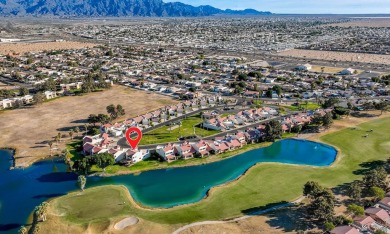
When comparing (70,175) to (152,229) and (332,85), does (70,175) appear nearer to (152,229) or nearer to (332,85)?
(152,229)

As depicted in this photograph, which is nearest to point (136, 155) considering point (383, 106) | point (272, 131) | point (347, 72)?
point (272, 131)

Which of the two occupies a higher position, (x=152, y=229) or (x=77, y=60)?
(x=77, y=60)

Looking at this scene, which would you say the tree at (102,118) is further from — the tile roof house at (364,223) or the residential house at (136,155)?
the tile roof house at (364,223)

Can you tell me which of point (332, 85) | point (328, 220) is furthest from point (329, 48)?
point (328, 220)

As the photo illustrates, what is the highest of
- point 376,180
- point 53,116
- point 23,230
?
point 53,116

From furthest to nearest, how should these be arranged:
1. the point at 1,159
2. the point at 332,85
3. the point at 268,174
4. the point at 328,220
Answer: the point at 332,85
the point at 1,159
the point at 268,174
the point at 328,220

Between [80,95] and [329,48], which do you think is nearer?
[80,95]

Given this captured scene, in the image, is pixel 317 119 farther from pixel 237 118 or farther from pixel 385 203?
pixel 385 203
